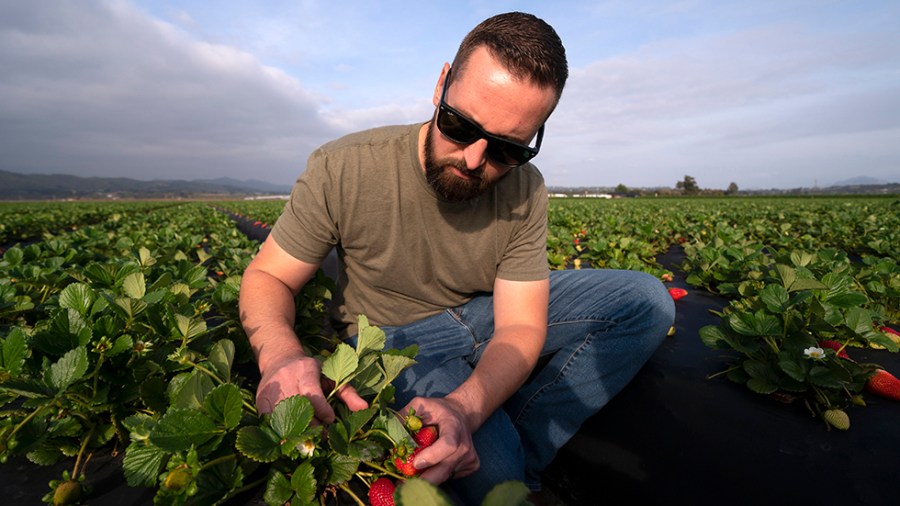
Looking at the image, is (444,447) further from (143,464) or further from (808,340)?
(808,340)

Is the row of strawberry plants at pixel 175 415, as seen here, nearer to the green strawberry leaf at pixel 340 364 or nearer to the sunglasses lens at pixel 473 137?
the green strawberry leaf at pixel 340 364

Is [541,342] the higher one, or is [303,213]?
[303,213]

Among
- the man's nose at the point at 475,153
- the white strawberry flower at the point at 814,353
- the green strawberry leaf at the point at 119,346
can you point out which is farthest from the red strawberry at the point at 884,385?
the green strawberry leaf at the point at 119,346

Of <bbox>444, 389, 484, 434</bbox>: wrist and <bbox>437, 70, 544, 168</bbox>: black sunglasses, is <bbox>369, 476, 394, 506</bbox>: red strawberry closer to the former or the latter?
<bbox>444, 389, 484, 434</bbox>: wrist

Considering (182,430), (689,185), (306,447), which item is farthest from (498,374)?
(689,185)

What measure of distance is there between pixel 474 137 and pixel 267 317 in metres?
1.05

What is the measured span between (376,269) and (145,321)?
0.91 m

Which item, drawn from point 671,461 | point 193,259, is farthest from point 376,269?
point 193,259

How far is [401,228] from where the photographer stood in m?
1.92

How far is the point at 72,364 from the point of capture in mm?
954

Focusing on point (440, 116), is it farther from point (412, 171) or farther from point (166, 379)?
point (166, 379)

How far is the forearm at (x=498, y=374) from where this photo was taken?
1.31 metres

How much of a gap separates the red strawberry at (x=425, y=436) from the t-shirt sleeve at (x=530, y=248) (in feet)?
3.43

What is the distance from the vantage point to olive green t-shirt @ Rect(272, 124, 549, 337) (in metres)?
1.85
